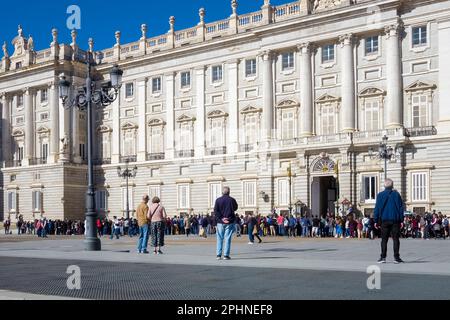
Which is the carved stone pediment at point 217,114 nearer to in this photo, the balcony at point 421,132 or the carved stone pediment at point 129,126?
the carved stone pediment at point 129,126

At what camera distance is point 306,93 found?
4784 cm

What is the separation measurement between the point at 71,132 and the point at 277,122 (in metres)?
21.4

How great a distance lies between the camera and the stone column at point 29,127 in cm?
6278

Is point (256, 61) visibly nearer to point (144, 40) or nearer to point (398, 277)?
point (144, 40)

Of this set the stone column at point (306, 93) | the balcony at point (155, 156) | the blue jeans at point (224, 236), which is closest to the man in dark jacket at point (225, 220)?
the blue jeans at point (224, 236)

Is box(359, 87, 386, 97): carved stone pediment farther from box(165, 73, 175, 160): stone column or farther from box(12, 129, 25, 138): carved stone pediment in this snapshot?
box(12, 129, 25, 138): carved stone pediment

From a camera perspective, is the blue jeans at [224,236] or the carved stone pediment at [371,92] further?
the carved stone pediment at [371,92]

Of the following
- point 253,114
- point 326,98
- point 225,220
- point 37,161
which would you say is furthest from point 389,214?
point 37,161

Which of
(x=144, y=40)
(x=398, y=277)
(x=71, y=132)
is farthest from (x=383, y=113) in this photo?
(x=398, y=277)

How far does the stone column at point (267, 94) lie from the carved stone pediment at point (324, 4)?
4744 millimetres

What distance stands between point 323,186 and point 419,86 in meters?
9.92

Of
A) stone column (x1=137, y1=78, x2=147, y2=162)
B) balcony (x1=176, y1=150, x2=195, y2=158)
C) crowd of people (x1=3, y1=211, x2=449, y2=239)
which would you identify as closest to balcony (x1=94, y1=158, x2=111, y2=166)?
stone column (x1=137, y1=78, x2=147, y2=162)

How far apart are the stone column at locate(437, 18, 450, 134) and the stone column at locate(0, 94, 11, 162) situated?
4208 cm

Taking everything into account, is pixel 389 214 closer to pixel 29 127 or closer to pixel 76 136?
pixel 76 136
